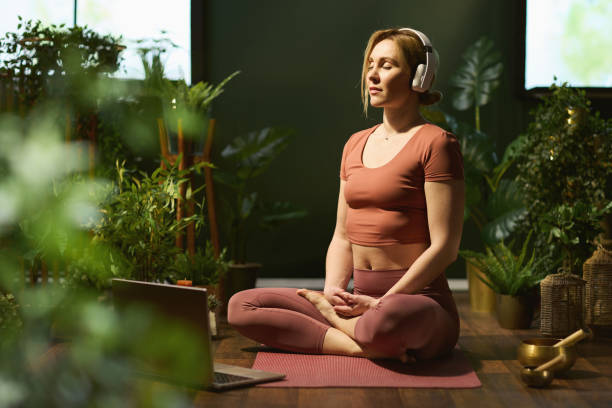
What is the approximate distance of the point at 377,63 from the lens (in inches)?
96.1

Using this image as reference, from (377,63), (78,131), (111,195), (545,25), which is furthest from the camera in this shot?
(545,25)

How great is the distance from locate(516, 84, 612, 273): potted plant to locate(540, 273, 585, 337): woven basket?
14 centimetres

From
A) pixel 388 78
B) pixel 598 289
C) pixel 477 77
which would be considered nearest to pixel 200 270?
pixel 388 78

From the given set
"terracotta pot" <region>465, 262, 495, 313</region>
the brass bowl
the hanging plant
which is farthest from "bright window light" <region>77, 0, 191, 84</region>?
the brass bowl

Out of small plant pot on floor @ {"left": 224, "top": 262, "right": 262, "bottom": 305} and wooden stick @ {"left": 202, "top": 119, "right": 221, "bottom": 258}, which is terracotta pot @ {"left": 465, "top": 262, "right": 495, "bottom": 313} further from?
wooden stick @ {"left": 202, "top": 119, "right": 221, "bottom": 258}

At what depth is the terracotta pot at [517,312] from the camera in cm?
306

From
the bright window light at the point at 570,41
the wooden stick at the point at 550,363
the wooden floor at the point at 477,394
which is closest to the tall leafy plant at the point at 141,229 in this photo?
the wooden floor at the point at 477,394

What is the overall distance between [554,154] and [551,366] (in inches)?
52.5

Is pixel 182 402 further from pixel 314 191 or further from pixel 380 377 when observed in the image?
pixel 314 191

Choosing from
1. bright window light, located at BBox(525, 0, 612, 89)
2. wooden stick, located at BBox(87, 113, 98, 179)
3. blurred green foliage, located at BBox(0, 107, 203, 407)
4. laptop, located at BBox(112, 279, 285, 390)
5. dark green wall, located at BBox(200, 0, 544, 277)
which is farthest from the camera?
dark green wall, located at BBox(200, 0, 544, 277)

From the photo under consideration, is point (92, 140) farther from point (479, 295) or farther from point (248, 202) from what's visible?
point (479, 295)

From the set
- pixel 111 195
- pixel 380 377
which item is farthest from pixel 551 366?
pixel 111 195

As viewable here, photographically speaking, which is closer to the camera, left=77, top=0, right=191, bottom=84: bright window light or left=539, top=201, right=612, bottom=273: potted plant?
left=539, top=201, right=612, bottom=273: potted plant

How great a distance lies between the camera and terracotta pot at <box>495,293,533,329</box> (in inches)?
121
